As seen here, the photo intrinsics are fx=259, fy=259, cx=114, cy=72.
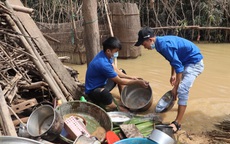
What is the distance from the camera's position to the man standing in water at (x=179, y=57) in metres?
3.67

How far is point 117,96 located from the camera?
5.25 metres

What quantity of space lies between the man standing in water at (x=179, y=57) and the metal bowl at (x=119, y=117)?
67 cm

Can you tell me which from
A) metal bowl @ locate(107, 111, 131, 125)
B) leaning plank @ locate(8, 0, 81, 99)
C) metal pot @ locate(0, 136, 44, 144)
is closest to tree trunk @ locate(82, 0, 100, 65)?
leaning plank @ locate(8, 0, 81, 99)

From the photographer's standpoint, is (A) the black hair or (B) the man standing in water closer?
(B) the man standing in water

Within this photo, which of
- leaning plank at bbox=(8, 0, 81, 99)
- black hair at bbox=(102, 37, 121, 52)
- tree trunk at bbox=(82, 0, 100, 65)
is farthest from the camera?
tree trunk at bbox=(82, 0, 100, 65)

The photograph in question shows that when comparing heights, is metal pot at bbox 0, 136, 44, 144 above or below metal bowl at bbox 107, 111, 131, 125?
above

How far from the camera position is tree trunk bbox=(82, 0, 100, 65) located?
16.4 feet

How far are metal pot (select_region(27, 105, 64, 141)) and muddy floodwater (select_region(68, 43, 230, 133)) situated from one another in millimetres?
1906

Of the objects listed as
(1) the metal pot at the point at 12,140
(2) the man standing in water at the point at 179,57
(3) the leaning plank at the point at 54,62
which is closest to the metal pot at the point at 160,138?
(2) the man standing in water at the point at 179,57

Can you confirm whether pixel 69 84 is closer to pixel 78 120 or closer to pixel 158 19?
pixel 78 120

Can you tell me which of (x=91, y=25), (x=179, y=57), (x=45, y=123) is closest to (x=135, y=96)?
(x=179, y=57)

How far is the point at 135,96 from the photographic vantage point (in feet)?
15.5

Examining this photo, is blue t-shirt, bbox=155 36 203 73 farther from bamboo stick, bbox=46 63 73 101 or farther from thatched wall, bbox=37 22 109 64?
thatched wall, bbox=37 22 109 64

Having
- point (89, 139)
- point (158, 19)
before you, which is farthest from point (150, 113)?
point (158, 19)
